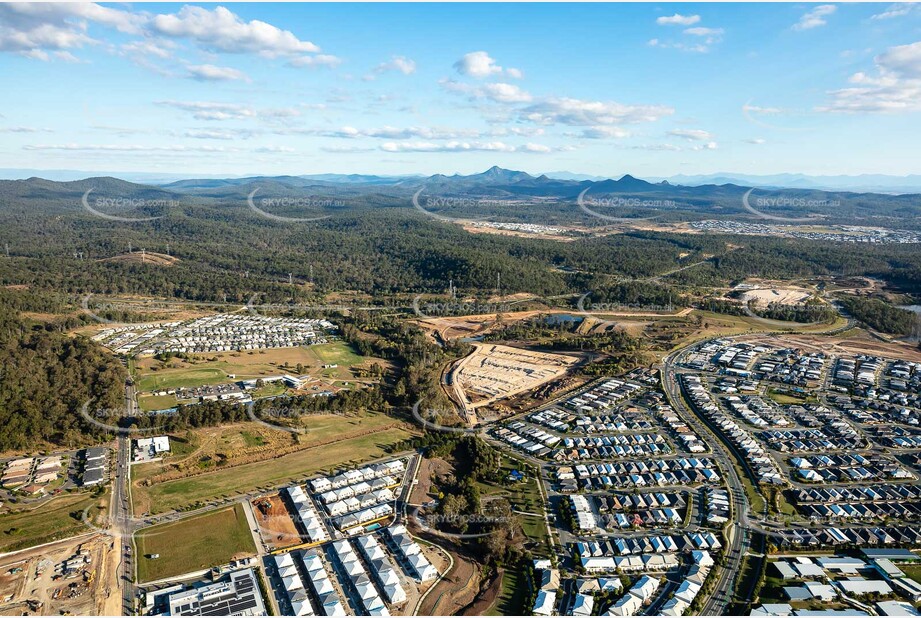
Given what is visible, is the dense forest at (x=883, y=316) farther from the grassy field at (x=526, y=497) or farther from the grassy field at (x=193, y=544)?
the grassy field at (x=193, y=544)

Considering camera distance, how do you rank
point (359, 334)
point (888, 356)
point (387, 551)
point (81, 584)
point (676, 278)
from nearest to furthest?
point (81, 584) → point (387, 551) → point (888, 356) → point (359, 334) → point (676, 278)

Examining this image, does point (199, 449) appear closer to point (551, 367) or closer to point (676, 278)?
point (551, 367)

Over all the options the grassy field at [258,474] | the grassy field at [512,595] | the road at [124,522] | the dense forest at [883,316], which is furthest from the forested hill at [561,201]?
the grassy field at [512,595]

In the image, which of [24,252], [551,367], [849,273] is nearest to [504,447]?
[551,367]

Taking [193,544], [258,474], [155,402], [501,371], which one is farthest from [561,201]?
[193,544]

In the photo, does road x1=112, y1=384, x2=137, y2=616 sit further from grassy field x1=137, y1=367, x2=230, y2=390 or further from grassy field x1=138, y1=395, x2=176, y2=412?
grassy field x1=137, y1=367, x2=230, y2=390

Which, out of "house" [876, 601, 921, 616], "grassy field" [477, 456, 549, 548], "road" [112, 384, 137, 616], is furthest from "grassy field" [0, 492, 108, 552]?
"house" [876, 601, 921, 616]
